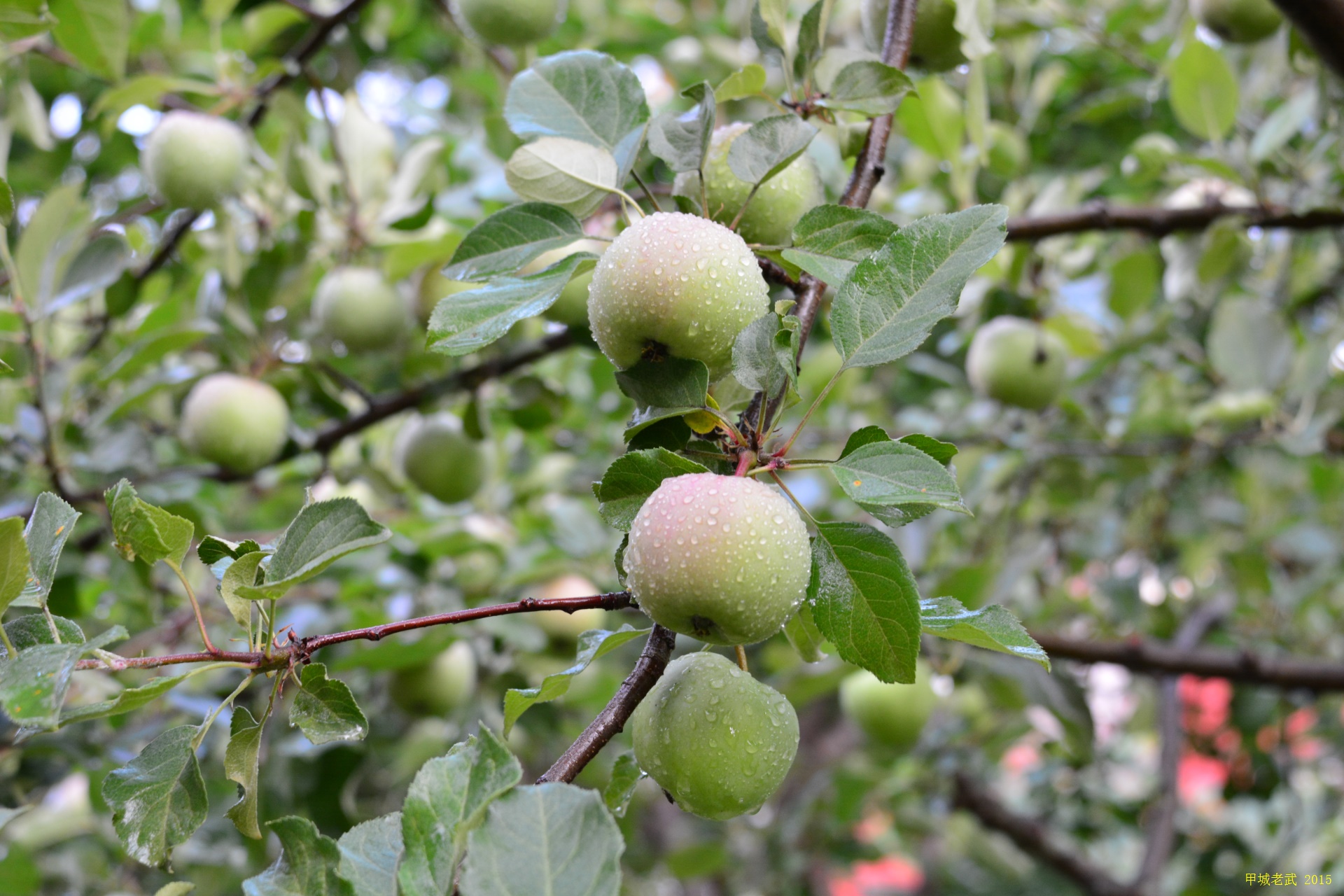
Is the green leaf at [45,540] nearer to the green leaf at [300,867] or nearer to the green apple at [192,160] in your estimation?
the green leaf at [300,867]

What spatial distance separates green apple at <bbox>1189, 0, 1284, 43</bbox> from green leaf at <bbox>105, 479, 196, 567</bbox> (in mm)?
1461

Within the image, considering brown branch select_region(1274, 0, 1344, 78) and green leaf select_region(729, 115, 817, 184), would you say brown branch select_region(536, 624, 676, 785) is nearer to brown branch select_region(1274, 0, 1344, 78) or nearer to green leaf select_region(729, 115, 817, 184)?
green leaf select_region(729, 115, 817, 184)

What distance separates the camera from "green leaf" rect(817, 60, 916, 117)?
77cm

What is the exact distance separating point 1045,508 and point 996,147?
1121mm

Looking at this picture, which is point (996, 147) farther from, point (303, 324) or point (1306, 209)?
point (303, 324)

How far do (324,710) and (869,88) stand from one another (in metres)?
0.60

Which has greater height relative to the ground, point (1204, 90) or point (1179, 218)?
point (1204, 90)

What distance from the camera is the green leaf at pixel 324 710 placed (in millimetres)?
611

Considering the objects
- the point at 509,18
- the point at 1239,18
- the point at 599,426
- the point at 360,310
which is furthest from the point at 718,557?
the point at 599,426

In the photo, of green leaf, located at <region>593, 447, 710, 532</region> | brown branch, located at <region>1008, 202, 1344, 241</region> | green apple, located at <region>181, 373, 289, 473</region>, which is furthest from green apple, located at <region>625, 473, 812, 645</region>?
green apple, located at <region>181, 373, 289, 473</region>

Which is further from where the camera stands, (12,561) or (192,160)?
(192,160)

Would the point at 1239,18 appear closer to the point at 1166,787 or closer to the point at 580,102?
the point at 580,102

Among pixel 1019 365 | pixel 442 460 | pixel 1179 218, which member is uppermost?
pixel 1179 218

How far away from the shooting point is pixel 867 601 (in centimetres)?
62
